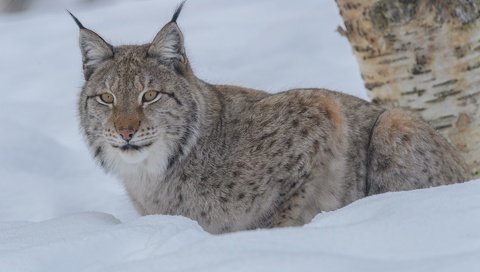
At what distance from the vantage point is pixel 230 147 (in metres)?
5.18

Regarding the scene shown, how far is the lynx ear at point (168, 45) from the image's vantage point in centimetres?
512

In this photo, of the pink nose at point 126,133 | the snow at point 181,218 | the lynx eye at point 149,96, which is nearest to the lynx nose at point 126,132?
the pink nose at point 126,133

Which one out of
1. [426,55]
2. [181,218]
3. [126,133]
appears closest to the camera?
[181,218]

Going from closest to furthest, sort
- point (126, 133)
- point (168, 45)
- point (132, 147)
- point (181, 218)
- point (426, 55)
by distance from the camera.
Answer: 1. point (181, 218)
2. point (126, 133)
3. point (132, 147)
4. point (168, 45)
5. point (426, 55)

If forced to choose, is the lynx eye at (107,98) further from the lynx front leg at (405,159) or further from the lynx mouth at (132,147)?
the lynx front leg at (405,159)

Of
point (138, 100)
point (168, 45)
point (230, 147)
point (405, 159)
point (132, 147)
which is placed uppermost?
point (168, 45)

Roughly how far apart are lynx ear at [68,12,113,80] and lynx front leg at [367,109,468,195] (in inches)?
55.4

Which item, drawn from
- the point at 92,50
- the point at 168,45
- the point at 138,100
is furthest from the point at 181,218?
the point at 92,50

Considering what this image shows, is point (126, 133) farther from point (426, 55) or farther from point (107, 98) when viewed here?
point (426, 55)

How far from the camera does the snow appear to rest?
10.7 feet

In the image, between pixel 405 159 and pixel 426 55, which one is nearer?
pixel 405 159

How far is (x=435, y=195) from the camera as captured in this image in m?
3.75

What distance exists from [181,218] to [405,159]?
5.36ft

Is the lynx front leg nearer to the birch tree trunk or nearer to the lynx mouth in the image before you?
the birch tree trunk
